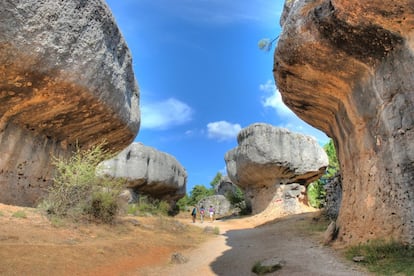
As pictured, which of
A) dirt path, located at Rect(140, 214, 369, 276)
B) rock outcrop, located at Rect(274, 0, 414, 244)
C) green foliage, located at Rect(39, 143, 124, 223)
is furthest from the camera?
green foliage, located at Rect(39, 143, 124, 223)

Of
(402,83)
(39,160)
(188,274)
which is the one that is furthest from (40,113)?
(402,83)

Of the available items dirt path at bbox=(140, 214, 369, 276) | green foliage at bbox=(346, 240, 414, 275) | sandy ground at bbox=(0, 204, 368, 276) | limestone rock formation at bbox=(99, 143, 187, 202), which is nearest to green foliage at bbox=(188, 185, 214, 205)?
limestone rock formation at bbox=(99, 143, 187, 202)

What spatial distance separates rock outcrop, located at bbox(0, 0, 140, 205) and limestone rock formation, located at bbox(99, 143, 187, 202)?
39.4 ft

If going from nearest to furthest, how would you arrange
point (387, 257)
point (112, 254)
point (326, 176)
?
1. point (387, 257)
2. point (112, 254)
3. point (326, 176)

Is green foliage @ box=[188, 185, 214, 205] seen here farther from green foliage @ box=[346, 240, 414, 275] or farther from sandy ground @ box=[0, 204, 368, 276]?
green foliage @ box=[346, 240, 414, 275]

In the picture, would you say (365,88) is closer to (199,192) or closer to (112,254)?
(112,254)

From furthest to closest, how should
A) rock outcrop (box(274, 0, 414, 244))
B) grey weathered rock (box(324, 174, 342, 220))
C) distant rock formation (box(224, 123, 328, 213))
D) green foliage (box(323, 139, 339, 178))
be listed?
green foliage (box(323, 139, 339, 178)) → distant rock formation (box(224, 123, 328, 213)) → grey weathered rock (box(324, 174, 342, 220)) → rock outcrop (box(274, 0, 414, 244))

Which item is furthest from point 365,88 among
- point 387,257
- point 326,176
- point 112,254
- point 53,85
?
point 326,176

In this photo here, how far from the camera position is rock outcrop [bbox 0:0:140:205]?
6.93 m

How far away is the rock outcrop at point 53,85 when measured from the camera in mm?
6930

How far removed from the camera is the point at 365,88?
6.57 meters

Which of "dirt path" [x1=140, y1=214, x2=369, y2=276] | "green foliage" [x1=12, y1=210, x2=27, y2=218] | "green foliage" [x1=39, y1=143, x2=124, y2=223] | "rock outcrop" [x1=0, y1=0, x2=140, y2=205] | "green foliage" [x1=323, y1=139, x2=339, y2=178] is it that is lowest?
"dirt path" [x1=140, y1=214, x2=369, y2=276]

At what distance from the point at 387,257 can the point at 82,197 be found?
7.42m

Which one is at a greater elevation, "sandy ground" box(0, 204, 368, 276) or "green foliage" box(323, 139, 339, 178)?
"green foliage" box(323, 139, 339, 178)
